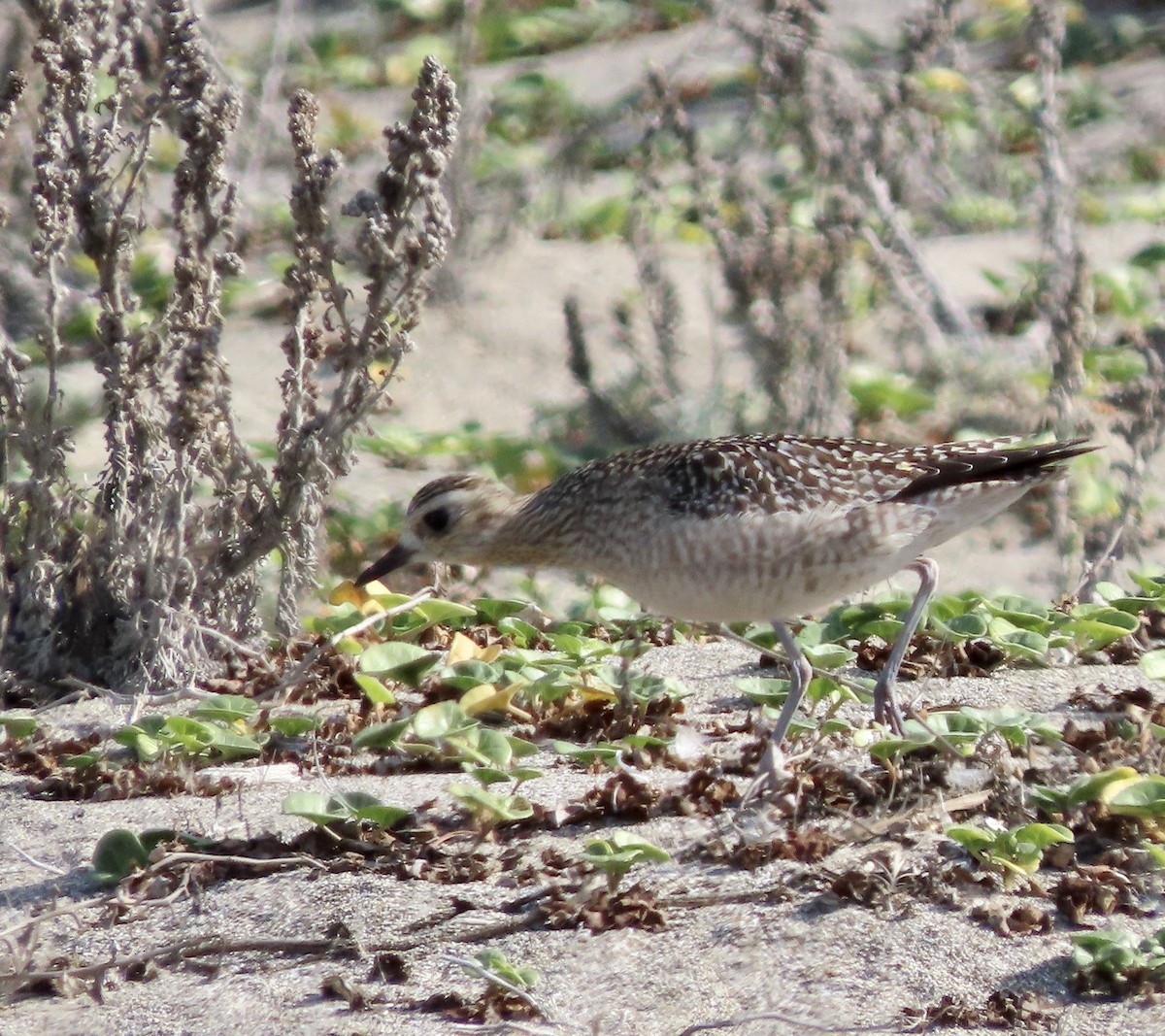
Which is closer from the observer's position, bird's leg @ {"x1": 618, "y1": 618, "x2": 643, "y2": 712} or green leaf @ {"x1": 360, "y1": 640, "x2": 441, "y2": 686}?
bird's leg @ {"x1": 618, "y1": 618, "x2": 643, "y2": 712}

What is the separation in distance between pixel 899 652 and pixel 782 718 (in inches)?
24.1

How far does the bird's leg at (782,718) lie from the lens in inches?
193

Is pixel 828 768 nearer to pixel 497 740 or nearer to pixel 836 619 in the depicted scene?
pixel 497 740

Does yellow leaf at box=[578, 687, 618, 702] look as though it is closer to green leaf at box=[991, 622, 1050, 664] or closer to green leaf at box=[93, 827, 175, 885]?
green leaf at box=[991, 622, 1050, 664]

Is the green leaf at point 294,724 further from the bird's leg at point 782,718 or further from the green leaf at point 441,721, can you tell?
the bird's leg at point 782,718

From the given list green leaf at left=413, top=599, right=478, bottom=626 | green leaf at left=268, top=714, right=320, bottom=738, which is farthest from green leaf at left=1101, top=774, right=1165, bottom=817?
green leaf at left=413, top=599, right=478, bottom=626

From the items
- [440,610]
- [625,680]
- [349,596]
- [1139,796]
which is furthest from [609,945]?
[349,596]

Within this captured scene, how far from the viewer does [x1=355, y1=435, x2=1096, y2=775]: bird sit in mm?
5730

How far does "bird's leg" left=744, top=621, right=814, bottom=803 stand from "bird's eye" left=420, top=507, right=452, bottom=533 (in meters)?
1.31

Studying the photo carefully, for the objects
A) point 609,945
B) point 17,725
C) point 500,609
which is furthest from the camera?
point 500,609

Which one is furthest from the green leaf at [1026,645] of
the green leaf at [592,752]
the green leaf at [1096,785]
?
the green leaf at [592,752]

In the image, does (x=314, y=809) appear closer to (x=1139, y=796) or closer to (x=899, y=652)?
(x=899, y=652)

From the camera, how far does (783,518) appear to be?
5777 millimetres

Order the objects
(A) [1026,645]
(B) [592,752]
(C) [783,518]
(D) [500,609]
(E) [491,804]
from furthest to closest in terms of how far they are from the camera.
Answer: (D) [500,609], (A) [1026,645], (C) [783,518], (B) [592,752], (E) [491,804]
